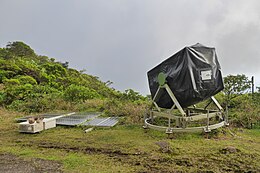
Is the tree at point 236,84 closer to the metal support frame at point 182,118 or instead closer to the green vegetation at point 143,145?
the green vegetation at point 143,145

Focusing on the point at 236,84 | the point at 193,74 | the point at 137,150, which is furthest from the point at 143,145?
the point at 236,84

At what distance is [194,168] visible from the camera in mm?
3057

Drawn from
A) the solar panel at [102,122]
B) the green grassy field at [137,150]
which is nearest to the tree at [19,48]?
the solar panel at [102,122]

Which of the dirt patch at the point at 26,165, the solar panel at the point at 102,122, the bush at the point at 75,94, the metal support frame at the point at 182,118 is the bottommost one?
the dirt patch at the point at 26,165

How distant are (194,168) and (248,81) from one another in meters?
→ 3.60

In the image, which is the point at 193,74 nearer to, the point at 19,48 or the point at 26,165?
the point at 26,165

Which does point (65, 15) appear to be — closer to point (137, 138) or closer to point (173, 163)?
point (137, 138)

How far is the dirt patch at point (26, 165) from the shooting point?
3.19 meters

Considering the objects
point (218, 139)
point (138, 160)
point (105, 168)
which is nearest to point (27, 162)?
point (105, 168)

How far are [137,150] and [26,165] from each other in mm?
1793

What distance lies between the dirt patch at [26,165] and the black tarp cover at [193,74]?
110 inches

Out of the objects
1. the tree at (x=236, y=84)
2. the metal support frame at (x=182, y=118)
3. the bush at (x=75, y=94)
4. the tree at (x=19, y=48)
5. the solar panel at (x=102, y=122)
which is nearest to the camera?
the metal support frame at (x=182, y=118)

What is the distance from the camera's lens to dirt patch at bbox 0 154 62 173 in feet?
10.5

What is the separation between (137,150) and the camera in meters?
3.85
